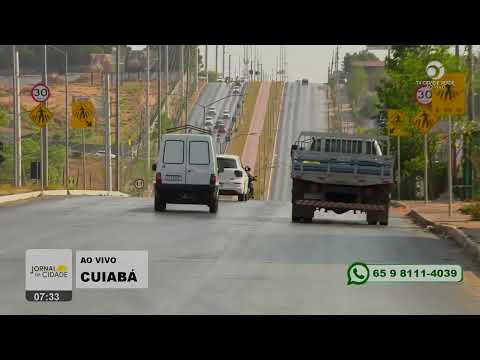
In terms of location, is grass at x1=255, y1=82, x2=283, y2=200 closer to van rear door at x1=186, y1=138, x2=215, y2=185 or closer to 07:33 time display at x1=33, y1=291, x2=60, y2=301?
van rear door at x1=186, y1=138, x2=215, y2=185

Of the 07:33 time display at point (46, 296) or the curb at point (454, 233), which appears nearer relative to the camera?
the 07:33 time display at point (46, 296)

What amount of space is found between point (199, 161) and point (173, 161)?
714 millimetres

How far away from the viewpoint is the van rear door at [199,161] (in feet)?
128

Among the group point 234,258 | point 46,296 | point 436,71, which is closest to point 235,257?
point 234,258

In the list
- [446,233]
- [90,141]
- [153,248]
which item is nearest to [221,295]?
[153,248]

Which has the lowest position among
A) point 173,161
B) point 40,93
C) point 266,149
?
point 266,149

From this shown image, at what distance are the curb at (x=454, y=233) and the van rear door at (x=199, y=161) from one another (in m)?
5.77

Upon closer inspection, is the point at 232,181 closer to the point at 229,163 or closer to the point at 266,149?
the point at 229,163

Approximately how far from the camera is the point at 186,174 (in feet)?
128

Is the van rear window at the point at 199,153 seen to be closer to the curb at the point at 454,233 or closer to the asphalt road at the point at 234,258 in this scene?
the asphalt road at the point at 234,258

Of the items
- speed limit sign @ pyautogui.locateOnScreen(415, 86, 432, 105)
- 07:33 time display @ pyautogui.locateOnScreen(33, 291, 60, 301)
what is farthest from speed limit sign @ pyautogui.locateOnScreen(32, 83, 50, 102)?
07:33 time display @ pyautogui.locateOnScreen(33, 291, 60, 301)

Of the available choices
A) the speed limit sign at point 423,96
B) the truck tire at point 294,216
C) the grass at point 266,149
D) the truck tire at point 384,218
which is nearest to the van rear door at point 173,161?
the truck tire at point 294,216
